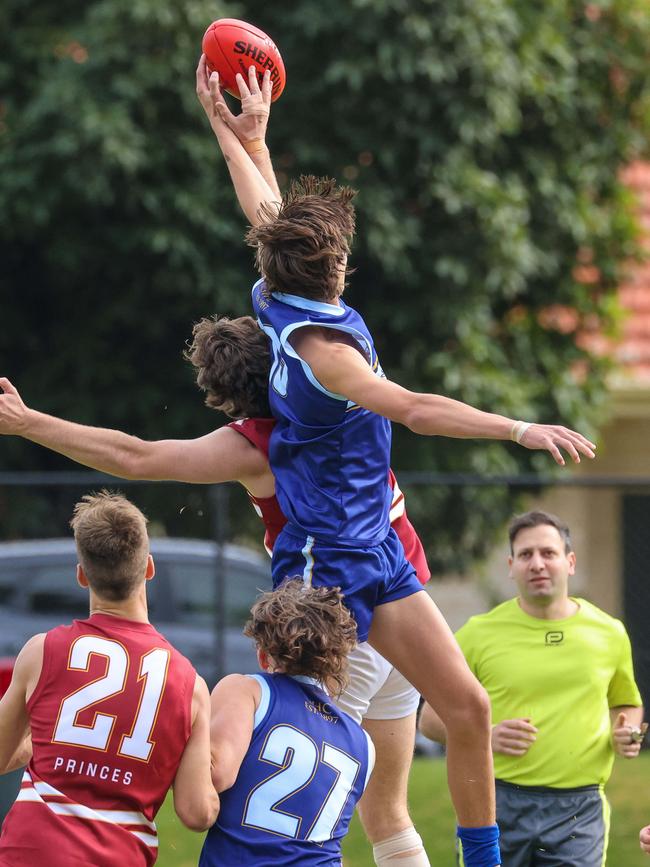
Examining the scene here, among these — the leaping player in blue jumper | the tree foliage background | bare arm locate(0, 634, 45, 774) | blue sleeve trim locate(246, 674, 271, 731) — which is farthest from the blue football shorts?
the tree foliage background

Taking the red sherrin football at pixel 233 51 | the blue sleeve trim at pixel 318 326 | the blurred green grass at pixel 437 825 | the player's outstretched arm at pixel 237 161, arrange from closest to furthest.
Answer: the blue sleeve trim at pixel 318 326, the player's outstretched arm at pixel 237 161, the red sherrin football at pixel 233 51, the blurred green grass at pixel 437 825

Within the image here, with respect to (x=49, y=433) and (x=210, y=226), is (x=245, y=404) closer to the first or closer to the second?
(x=49, y=433)

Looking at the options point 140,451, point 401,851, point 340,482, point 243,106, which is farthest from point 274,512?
point 243,106

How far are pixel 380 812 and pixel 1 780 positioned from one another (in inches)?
84.0

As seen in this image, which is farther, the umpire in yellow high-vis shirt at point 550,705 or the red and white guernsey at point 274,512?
the umpire in yellow high-vis shirt at point 550,705

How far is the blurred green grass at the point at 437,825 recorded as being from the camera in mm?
6625

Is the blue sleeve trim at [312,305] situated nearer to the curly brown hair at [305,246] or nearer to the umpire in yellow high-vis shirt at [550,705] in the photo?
the curly brown hair at [305,246]

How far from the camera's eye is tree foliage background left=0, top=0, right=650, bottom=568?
973 centimetres

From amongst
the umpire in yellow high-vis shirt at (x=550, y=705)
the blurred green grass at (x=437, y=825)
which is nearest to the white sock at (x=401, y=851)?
the umpire in yellow high-vis shirt at (x=550, y=705)

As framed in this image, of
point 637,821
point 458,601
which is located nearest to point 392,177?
point 458,601

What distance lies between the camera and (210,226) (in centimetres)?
975

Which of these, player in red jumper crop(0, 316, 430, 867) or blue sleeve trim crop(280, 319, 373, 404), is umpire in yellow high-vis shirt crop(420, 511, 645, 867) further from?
blue sleeve trim crop(280, 319, 373, 404)

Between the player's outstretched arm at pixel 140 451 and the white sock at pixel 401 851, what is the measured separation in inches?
46.9

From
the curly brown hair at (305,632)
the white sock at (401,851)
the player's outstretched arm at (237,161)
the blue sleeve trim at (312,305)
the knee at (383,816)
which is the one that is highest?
the player's outstretched arm at (237,161)
